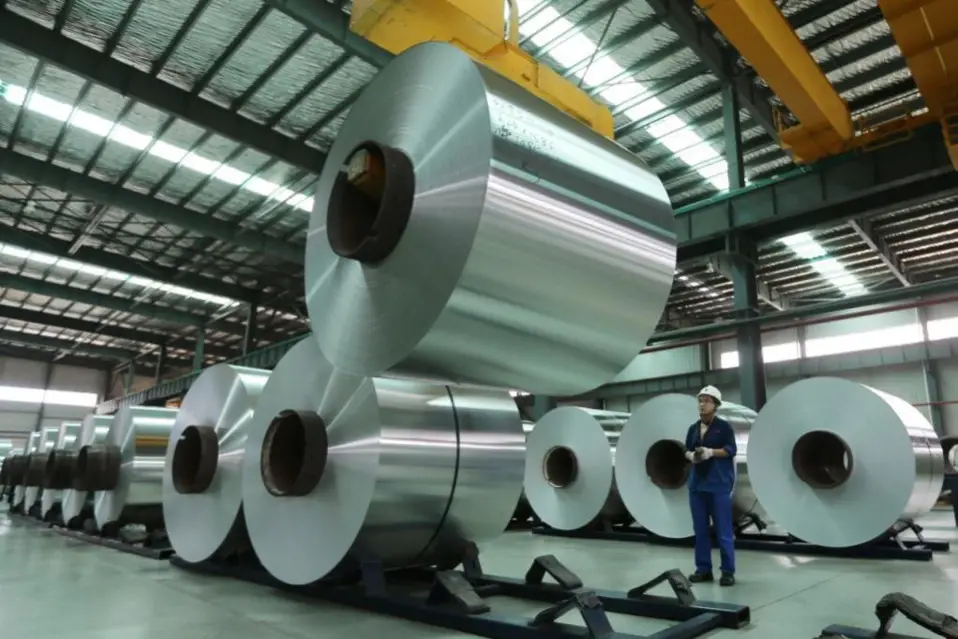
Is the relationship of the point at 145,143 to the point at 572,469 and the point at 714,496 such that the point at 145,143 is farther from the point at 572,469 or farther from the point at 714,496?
the point at 714,496

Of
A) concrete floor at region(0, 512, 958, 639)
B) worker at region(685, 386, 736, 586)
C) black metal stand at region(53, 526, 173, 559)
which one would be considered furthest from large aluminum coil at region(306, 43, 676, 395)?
black metal stand at region(53, 526, 173, 559)

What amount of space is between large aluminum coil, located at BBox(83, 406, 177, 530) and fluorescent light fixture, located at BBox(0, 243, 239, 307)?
25.1 feet

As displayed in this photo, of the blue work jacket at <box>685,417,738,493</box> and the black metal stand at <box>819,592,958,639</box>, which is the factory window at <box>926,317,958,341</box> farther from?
the black metal stand at <box>819,592,958,639</box>

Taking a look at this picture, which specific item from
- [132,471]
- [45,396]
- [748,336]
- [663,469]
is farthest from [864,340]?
[45,396]

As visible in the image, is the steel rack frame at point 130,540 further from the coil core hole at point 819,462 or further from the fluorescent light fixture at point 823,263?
the fluorescent light fixture at point 823,263

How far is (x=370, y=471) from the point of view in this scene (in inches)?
109

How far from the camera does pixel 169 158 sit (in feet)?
29.9

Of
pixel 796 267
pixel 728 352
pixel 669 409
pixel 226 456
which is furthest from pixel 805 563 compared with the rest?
pixel 728 352

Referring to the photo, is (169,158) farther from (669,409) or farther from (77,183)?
(669,409)

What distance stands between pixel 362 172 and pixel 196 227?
9.93 metres

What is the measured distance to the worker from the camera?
12.8 ft

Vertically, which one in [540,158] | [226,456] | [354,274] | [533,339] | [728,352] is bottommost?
[226,456]

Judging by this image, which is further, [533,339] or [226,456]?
Answer: [226,456]

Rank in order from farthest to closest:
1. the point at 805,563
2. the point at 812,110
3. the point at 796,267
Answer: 1. the point at 796,267
2. the point at 812,110
3. the point at 805,563
